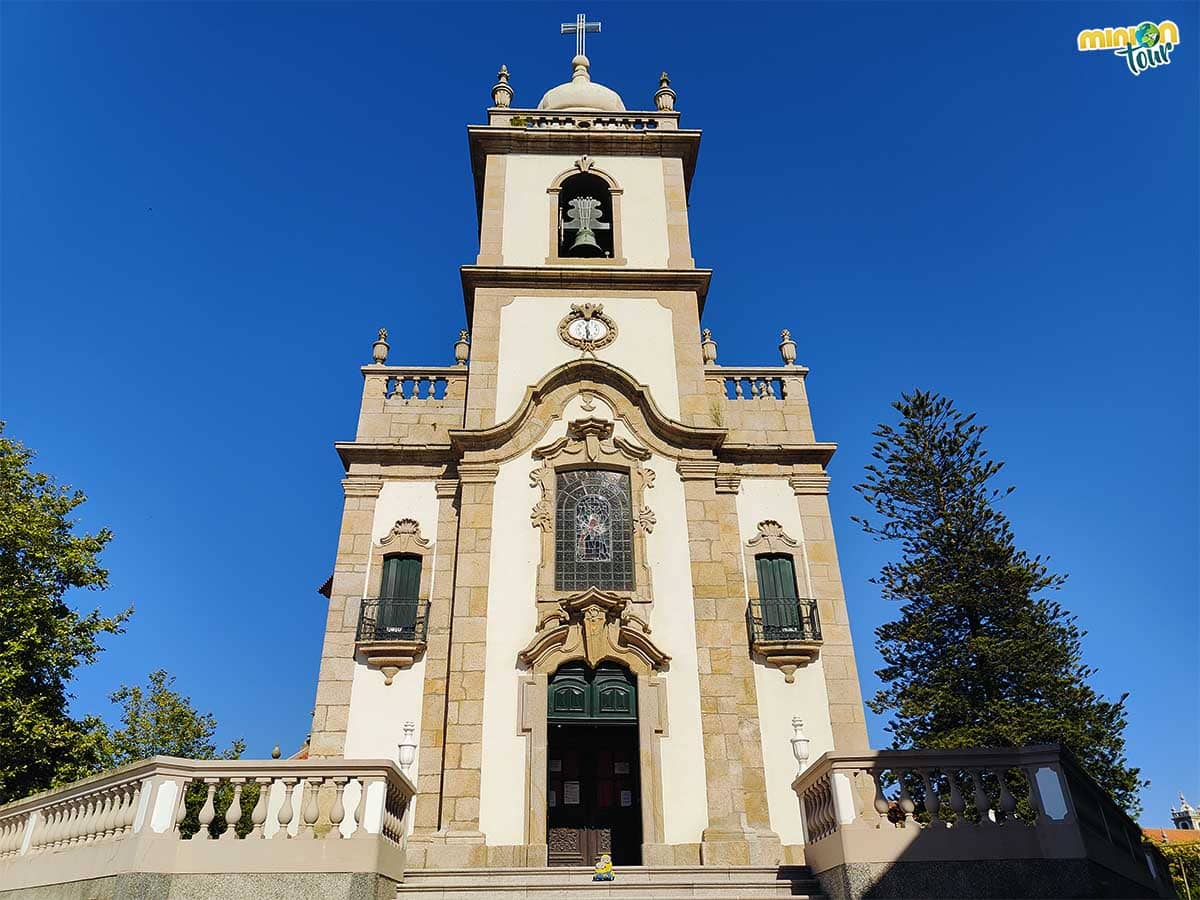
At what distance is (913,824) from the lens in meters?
7.86

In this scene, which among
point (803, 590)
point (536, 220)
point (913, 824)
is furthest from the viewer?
point (536, 220)

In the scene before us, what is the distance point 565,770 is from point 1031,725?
11.5 meters

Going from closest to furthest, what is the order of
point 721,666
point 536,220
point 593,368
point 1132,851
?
point 1132,851
point 721,666
point 593,368
point 536,220

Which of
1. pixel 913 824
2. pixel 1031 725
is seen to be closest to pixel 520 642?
pixel 913 824

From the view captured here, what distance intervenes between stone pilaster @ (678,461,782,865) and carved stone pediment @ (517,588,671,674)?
3.14 feet

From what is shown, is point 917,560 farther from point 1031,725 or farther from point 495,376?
point 495,376

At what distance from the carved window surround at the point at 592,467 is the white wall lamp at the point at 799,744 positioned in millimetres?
2852

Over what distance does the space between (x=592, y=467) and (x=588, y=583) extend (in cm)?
213

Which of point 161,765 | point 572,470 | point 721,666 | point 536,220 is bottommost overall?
point 161,765

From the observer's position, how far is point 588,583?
45.3 feet

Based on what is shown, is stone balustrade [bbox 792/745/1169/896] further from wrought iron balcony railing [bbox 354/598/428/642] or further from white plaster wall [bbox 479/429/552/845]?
wrought iron balcony railing [bbox 354/598/428/642]

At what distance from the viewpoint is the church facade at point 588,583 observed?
12.4 meters

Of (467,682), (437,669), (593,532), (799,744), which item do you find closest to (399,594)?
(437,669)

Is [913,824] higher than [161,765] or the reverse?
the reverse
